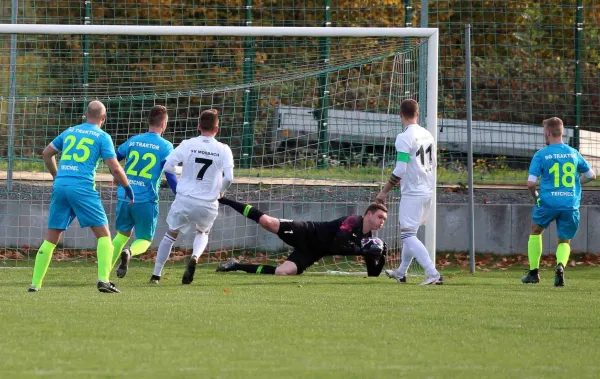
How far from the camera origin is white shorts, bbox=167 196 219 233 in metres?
11.4

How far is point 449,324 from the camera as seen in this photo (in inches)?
321

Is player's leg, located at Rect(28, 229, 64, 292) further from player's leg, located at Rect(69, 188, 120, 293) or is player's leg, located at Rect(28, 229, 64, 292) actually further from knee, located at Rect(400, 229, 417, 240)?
knee, located at Rect(400, 229, 417, 240)

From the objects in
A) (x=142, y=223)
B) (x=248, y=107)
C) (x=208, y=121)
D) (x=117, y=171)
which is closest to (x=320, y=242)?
(x=142, y=223)

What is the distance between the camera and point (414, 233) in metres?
11.9

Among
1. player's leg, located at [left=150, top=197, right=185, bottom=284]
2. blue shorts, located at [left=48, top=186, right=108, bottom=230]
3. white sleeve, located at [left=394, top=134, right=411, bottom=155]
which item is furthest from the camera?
white sleeve, located at [left=394, top=134, right=411, bottom=155]

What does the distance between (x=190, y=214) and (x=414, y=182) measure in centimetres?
236

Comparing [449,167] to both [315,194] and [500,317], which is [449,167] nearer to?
[315,194]

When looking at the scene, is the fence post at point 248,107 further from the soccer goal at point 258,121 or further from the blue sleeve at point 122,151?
the blue sleeve at point 122,151

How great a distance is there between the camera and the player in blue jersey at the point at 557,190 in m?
12.2

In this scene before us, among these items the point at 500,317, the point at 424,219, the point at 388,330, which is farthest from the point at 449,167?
the point at 388,330

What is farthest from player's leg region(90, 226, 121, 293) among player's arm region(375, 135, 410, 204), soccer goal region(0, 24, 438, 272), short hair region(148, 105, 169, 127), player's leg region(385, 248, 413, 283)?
soccer goal region(0, 24, 438, 272)

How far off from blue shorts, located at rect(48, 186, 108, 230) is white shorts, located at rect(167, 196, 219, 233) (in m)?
1.29

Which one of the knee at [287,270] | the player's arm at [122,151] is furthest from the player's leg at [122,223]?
the knee at [287,270]

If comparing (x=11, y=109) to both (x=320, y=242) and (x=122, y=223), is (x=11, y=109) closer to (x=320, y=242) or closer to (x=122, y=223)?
(x=122, y=223)
